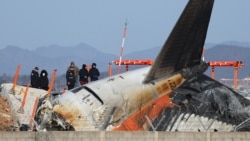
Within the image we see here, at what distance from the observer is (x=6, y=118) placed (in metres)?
35.9

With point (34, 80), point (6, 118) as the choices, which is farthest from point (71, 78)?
point (34, 80)

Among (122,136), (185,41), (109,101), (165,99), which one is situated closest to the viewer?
(122,136)

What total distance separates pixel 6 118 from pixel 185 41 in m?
11.1

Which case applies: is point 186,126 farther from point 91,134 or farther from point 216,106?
point 91,134

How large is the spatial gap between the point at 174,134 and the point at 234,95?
529 cm

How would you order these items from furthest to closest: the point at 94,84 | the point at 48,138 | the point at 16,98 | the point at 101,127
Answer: the point at 16,98 < the point at 94,84 < the point at 101,127 < the point at 48,138

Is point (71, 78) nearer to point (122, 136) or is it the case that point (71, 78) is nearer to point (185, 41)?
point (185, 41)

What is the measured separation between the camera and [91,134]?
79.6 feet

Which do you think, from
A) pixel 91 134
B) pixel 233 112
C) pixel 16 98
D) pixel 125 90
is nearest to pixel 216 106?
pixel 233 112

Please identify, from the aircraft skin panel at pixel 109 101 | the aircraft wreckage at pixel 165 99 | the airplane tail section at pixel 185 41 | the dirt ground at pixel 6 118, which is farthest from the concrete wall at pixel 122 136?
the dirt ground at pixel 6 118

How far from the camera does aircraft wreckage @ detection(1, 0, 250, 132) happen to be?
27109mm

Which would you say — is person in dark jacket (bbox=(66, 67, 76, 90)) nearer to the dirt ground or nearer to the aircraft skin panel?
the dirt ground

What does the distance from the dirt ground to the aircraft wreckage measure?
12.2ft

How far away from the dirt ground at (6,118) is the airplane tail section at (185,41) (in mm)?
6071
